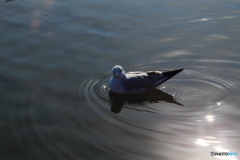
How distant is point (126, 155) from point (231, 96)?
11.2 feet

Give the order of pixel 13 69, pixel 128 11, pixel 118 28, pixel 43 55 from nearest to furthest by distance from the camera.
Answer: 1. pixel 13 69
2. pixel 43 55
3. pixel 118 28
4. pixel 128 11

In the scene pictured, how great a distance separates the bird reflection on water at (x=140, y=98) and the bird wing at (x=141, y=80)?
0.20 metres

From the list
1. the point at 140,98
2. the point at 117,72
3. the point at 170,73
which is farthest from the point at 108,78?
the point at 170,73

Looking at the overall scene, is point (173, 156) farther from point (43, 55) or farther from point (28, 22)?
point (28, 22)

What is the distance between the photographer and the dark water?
24.3ft

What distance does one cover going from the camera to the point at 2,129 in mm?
7758

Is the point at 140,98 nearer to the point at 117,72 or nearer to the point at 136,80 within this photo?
the point at 136,80

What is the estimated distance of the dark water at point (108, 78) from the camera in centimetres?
741

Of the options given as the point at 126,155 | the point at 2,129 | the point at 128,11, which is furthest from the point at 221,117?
the point at 128,11

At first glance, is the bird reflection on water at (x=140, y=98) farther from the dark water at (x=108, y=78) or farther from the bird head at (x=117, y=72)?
the bird head at (x=117, y=72)

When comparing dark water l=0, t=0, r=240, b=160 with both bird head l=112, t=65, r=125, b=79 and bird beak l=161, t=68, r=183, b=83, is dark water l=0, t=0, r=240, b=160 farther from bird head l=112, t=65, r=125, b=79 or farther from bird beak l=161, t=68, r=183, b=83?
bird head l=112, t=65, r=125, b=79

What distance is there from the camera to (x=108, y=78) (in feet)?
33.0

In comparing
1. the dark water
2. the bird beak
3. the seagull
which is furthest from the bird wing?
the dark water

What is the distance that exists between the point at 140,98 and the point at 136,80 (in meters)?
0.47
